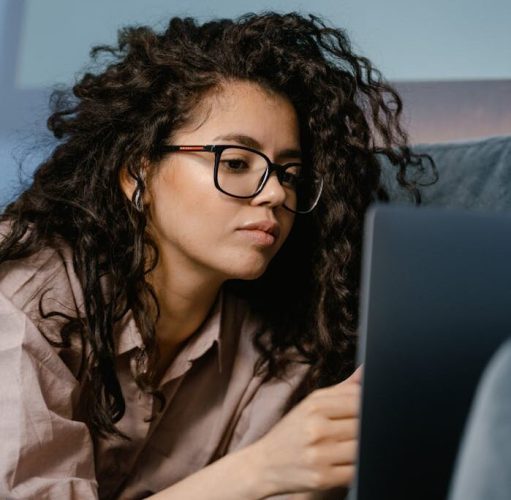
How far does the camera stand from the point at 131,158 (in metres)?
1.44

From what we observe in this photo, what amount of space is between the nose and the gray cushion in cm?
36

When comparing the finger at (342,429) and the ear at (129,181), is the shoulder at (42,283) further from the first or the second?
the finger at (342,429)

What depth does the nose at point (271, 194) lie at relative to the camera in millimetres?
1363

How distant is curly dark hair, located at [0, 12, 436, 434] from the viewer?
1.41 m

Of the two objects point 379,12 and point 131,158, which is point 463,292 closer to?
point 131,158

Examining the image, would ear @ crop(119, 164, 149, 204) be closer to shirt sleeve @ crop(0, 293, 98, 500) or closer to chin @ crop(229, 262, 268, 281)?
chin @ crop(229, 262, 268, 281)

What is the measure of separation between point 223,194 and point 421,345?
72 cm

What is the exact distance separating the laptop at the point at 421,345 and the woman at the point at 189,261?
1.37 ft

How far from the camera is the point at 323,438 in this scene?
1.04m

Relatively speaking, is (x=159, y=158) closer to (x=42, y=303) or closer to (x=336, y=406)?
(x=42, y=303)

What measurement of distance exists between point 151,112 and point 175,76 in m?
0.08

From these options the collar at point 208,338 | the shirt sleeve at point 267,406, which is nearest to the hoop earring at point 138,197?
the collar at point 208,338

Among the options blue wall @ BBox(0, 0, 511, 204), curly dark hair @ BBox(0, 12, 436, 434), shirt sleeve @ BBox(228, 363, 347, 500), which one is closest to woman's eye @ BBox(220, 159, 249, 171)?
curly dark hair @ BBox(0, 12, 436, 434)

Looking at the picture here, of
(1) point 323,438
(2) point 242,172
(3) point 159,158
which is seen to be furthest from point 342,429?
(3) point 159,158
